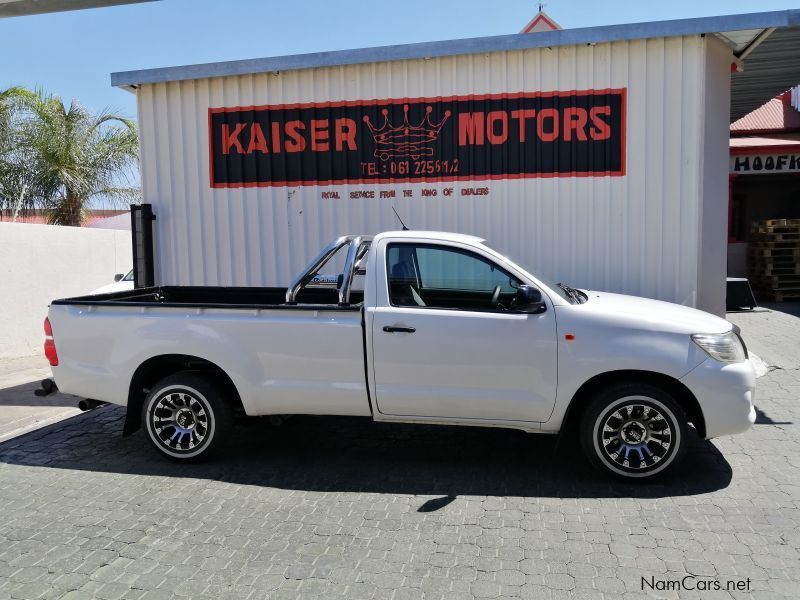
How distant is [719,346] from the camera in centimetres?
491

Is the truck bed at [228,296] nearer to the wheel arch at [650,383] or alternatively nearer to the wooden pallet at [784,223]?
the wheel arch at [650,383]

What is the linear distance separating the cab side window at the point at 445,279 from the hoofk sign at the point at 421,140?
2.70m

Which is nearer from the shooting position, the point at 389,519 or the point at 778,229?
the point at 389,519

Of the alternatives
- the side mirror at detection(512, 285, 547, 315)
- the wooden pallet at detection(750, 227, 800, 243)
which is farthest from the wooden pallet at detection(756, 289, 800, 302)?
the side mirror at detection(512, 285, 547, 315)

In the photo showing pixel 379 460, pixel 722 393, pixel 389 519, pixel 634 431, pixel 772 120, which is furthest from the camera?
pixel 772 120

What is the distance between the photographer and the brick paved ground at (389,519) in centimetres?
374

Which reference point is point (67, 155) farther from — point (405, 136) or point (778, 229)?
point (778, 229)

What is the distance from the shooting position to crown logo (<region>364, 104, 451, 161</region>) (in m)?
8.33

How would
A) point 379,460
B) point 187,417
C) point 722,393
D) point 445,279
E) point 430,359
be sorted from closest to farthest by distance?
point 722,393 → point 430,359 → point 187,417 → point 379,460 → point 445,279

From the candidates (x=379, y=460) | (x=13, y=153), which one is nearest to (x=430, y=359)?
(x=379, y=460)

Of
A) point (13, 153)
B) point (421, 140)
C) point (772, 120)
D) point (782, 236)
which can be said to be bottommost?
point (782, 236)

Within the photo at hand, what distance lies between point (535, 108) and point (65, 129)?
13067 millimetres

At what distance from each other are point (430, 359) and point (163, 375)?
229cm

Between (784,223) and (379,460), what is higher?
(784,223)
